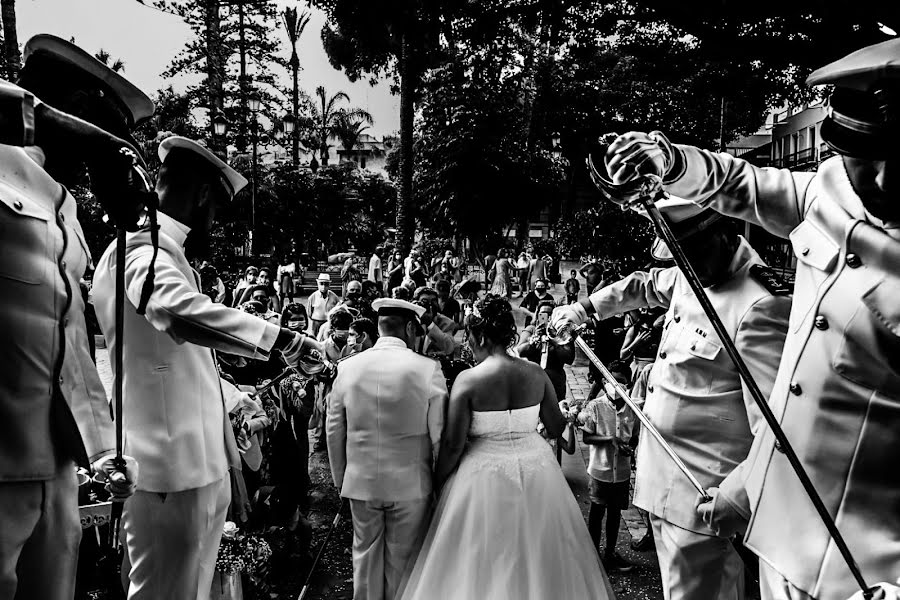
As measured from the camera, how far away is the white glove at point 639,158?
2111 mm

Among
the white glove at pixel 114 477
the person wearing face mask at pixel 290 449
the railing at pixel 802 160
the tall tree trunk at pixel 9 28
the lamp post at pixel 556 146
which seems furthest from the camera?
the lamp post at pixel 556 146

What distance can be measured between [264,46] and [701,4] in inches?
947

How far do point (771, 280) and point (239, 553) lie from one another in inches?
121

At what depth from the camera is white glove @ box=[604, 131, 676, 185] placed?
211 centimetres

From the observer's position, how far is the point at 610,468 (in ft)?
19.1

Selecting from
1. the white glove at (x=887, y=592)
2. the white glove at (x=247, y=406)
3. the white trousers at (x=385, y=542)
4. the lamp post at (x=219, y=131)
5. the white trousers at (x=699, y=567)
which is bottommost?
the white trousers at (x=385, y=542)

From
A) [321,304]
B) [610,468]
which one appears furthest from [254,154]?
[610,468]

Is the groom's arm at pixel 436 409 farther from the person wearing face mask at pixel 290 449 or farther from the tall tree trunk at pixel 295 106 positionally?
the tall tree trunk at pixel 295 106

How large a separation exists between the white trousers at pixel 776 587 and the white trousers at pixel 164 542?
6.51ft

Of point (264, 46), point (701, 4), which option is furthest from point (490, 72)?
point (701, 4)

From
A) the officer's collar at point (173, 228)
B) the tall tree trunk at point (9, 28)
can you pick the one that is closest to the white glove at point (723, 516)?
the officer's collar at point (173, 228)

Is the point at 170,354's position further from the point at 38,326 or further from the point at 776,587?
the point at 776,587

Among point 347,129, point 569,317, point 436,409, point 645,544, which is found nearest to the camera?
point 569,317

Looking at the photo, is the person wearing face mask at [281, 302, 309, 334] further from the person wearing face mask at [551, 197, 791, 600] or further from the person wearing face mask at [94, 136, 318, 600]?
the person wearing face mask at [551, 197, 791, 600]
